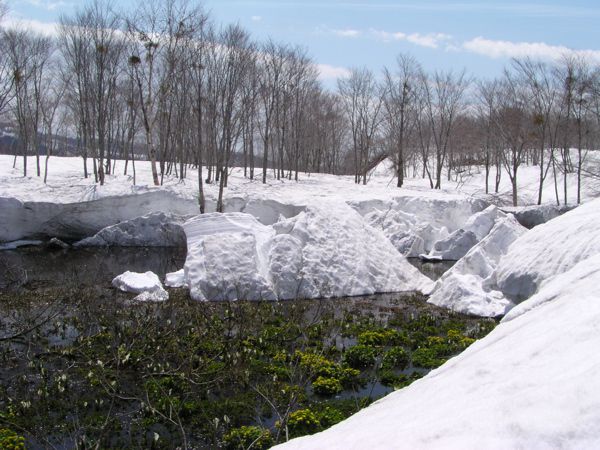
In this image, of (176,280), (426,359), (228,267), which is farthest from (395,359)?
(176,280)

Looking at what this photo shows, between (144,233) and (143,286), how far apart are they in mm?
10598

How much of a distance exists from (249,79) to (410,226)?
1377cm

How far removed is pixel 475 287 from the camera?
1409 cm

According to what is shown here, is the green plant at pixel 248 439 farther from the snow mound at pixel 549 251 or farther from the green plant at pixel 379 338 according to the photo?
the snow mound at pixel 549 251

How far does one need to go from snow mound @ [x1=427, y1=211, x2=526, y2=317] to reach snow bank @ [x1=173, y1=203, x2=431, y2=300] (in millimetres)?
1273

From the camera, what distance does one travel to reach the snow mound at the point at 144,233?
80.2 feet

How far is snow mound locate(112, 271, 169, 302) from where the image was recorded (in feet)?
45.5

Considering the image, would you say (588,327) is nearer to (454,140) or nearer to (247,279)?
(247,279)

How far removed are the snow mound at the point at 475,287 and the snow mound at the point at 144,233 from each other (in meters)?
13.5

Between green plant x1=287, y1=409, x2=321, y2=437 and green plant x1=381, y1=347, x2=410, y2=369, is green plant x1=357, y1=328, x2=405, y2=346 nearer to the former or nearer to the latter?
green plant x1=381, y1=347, x2=410, y2=369

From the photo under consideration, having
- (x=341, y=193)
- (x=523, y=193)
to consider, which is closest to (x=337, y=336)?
(x=341, y=193)

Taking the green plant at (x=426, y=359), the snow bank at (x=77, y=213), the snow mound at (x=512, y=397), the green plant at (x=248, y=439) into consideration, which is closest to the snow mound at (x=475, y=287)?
the green plant at (x=426, y=359)

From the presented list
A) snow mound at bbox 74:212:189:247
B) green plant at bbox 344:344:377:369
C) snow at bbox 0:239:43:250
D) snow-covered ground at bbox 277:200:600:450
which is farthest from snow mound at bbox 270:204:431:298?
snow at bbox 0:239:43:250

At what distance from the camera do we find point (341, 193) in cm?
3153
